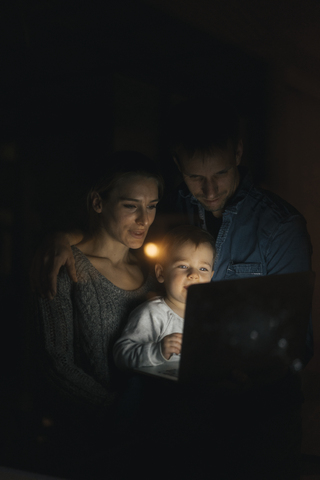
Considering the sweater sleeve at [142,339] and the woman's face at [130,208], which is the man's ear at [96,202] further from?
the sweater sleeve at [142,339]

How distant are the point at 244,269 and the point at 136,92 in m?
0.47

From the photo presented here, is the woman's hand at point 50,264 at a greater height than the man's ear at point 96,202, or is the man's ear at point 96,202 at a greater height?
the man's ear at point 96,202

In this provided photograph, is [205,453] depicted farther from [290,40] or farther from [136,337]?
[290,40]

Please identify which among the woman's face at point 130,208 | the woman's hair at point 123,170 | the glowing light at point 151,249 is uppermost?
the woman's hair at point 123,170

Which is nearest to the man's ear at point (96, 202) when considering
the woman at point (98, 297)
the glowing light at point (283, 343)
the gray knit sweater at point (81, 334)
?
the woman at point (98, 297)

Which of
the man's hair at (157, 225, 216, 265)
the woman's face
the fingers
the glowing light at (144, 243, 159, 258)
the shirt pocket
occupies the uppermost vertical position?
the woman's face

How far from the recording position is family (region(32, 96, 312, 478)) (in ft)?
2.79

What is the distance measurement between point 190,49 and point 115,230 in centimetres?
46

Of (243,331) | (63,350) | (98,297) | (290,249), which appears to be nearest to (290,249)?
(290,249)

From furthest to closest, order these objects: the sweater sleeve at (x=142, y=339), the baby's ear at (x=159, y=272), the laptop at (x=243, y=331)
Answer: the baby's ear at (x=159, y=272), the sweater sleeve at (x=142, y=339), the laptop at (x=243, y=331)

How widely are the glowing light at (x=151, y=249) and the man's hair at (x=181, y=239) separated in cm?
1

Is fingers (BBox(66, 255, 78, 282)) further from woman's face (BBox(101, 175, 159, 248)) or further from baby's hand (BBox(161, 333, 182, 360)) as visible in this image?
baby's hand (BBox(161, 333, 182, 360))

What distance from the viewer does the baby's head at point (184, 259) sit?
86 centimetres

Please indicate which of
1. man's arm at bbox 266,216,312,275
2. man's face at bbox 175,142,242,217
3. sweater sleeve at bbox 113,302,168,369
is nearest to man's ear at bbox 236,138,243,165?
man's face at bbox 175,142,242,217
